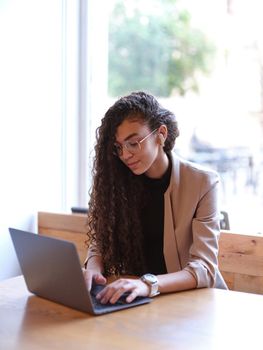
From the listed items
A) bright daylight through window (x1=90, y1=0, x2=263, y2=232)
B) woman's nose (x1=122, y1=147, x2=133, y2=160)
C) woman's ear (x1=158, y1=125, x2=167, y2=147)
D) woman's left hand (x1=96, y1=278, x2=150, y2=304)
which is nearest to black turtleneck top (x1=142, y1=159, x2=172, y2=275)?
woman's ear (x1=158, y1=125, x2=167, y2=147)

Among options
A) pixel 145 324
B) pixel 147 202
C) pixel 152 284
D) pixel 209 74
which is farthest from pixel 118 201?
pixel 209 74

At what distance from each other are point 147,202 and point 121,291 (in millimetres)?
544

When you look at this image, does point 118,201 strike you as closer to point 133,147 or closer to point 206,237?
point 133,147

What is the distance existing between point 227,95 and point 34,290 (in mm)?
1533

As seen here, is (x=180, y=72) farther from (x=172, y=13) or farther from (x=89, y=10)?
(x=89, y=10)

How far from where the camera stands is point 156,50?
296cm

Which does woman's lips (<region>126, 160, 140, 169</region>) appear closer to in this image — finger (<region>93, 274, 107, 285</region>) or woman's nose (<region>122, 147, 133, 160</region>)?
woman's nose (<region>122, 147, 133, 160</region>)

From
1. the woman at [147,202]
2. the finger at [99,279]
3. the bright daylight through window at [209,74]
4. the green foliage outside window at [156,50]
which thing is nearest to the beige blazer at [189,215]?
the woman at [147,202]

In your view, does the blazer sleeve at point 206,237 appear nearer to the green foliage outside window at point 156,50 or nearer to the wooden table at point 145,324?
the wooden table at point 145,324

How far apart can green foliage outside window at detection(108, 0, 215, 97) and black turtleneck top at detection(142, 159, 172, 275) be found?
3.06ft

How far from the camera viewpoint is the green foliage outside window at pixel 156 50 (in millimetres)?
2814

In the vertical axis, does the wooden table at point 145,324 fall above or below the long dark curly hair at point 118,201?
below

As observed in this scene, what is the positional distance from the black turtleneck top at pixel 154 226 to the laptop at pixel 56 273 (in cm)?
39

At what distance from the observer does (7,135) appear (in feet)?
8.57
